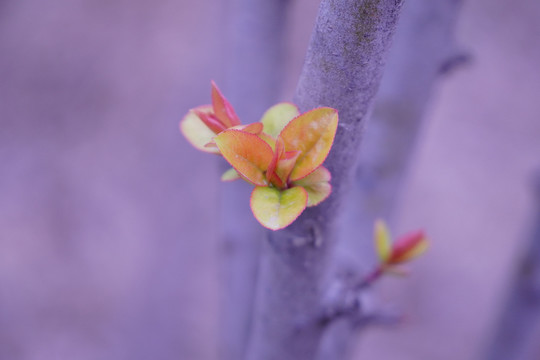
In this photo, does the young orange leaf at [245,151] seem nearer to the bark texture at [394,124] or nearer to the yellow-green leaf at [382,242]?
the yellow-green leaf at [382,242]

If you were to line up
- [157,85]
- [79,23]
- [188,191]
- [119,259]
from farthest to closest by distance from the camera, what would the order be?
[79,23], [157,85], [188,191], [119,259]

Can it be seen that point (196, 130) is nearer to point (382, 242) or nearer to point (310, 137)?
point (310, 137)

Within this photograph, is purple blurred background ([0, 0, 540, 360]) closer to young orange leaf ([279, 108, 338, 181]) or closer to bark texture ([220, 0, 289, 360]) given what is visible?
bark texture ([220, 0, 289, 360])

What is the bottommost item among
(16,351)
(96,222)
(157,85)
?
(16,351)

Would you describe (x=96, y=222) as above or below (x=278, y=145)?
below

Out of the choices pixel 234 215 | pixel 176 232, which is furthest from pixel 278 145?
pixel 176 232

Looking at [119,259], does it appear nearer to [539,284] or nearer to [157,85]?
[157,85]
